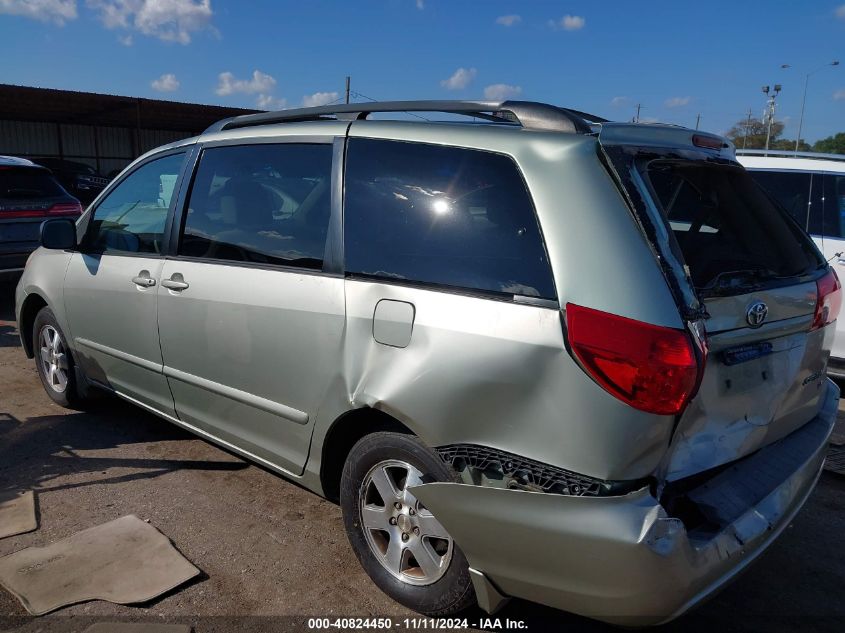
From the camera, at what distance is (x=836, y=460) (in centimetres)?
422

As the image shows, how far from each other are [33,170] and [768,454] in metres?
8.57

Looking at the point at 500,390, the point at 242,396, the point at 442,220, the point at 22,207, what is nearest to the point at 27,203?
the point at 22,207

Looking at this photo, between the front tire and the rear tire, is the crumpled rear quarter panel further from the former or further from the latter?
the rear tire

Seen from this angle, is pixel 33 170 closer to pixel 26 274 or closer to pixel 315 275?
pixel 26 274

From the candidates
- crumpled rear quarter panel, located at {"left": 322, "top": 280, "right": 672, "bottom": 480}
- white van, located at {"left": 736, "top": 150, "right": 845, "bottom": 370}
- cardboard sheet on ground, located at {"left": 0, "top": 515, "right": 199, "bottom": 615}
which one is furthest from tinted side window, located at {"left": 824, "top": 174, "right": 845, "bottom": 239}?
cardboard sheet on ground, located at {"left": 0, "top": 515, "right": 199, "bottom": 615}

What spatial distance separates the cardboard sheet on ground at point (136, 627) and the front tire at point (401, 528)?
726mm

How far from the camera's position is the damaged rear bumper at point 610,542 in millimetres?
1947

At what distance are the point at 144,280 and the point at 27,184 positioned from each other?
221 inches

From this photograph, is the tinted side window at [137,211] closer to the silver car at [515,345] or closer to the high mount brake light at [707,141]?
the silver car at [515,345]

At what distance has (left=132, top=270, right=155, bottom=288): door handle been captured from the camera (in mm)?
3681

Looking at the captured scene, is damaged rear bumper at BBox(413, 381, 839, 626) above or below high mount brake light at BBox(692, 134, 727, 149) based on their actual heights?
below

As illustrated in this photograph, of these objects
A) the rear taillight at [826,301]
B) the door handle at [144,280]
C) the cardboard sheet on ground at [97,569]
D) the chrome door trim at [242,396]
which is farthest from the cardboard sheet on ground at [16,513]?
the rear taillight at [826,301]

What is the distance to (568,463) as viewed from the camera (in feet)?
6.67

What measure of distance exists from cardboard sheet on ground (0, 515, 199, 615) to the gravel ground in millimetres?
52
